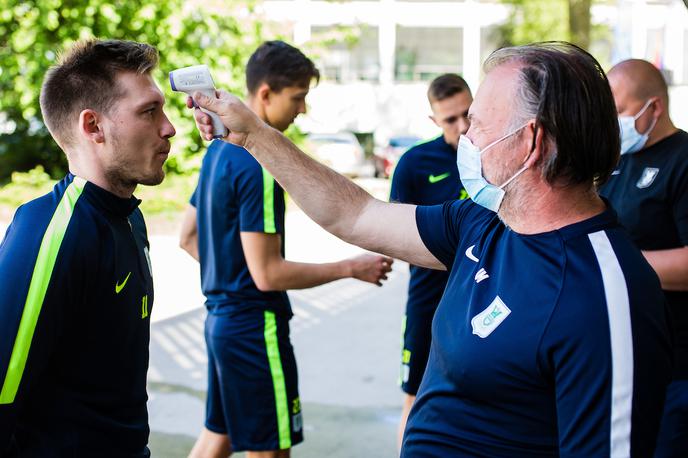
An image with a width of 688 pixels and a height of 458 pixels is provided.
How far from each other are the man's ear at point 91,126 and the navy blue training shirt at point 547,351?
1129mm

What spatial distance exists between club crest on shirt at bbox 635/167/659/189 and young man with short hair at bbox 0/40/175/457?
1.95 meters

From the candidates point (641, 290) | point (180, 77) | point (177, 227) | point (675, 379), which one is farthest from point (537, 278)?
point (177, 227)

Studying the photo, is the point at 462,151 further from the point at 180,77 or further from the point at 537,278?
the point at 180,77

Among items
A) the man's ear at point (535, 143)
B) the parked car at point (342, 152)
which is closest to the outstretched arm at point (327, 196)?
the man's ear at point (535, 143)

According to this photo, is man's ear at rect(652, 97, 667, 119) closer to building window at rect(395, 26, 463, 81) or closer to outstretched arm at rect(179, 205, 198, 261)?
outstretched arm at rect(179, 205, 198, 261)

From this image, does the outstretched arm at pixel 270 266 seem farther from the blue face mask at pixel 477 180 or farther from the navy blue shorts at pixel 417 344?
the blue face mask at pixel 477 180

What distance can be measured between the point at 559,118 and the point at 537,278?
377 millimetres

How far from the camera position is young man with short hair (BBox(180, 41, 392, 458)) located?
11.6ft

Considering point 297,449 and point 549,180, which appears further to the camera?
point 297,449

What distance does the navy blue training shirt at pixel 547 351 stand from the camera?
1759 millimetres

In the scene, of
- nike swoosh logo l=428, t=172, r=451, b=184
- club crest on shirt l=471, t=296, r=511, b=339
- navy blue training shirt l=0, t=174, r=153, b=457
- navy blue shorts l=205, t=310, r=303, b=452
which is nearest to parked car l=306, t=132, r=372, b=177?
nike swoosh logo l=428, t=172, r=451, b=184

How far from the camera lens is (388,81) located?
36.3 m

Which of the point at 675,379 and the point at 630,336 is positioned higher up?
the point at 630,336

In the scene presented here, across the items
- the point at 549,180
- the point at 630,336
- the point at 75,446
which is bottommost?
the point at 75,446
